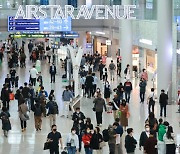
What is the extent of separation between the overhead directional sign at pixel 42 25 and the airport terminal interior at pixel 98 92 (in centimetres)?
7

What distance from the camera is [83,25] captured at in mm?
41969

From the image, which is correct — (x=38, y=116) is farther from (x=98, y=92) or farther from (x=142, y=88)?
(x=142, y=88)

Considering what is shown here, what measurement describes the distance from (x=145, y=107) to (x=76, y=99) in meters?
3.96

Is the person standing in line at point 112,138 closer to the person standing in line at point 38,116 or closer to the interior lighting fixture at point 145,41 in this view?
the person standing in line at point 38,116

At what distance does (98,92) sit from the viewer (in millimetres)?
22625

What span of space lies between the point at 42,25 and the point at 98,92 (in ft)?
62.4

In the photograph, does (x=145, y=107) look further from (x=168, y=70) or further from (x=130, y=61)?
(x=130, y=61)

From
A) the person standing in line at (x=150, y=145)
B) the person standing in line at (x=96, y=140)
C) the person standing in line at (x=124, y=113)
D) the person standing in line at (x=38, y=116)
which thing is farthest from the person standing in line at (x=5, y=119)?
the person standing in line at (x=150, y=145)

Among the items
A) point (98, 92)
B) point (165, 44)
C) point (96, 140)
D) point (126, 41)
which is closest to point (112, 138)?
point (96, 140)

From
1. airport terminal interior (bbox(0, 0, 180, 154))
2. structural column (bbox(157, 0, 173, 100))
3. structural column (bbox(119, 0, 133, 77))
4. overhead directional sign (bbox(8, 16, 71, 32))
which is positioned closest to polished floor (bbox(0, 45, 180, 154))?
airport terminal interior (bbox(0, 0, 180, 154))

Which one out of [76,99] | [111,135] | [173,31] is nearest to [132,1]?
[173,31]

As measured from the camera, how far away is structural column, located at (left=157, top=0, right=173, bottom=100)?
27141 millimetres

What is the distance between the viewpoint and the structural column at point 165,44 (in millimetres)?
27141

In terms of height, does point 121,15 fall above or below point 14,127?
above
